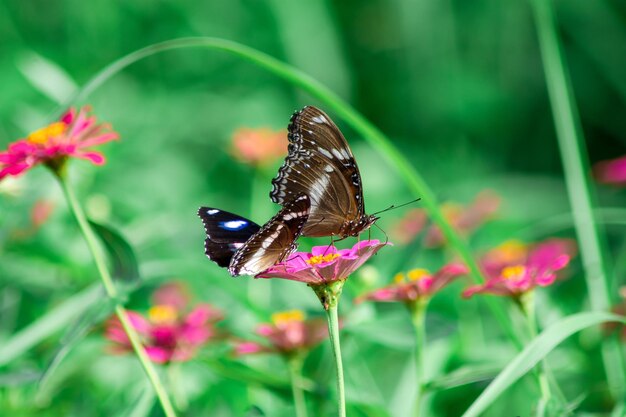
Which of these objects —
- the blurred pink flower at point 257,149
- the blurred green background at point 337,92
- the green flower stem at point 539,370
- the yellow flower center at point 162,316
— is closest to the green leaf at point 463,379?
the green flower stem at point 539,370

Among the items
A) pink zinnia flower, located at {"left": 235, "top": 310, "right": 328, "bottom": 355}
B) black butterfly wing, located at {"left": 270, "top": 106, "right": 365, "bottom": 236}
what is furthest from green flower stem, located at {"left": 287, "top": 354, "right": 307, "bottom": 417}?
black butterfly wing, located at {"left": 270, "top": 106, "right": 365, "bottom": 236}

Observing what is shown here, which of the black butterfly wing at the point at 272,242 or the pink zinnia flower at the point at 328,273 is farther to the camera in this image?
the black butterfly wing at the point at 272,242

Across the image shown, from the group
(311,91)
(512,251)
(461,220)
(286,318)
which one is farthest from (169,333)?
(461,220)

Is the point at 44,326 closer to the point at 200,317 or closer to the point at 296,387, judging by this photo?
the point at 200,317

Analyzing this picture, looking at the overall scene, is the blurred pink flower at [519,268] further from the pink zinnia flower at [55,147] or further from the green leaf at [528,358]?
the pink zinnia flower at [55,147]

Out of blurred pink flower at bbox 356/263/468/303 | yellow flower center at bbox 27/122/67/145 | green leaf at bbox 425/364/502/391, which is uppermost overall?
yellow flower center at bbox 27/122/67/145

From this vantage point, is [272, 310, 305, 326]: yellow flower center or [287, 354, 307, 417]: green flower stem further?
[272, 310, 305, 326]: yellow flower center

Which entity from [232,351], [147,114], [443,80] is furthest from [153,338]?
[443,80]

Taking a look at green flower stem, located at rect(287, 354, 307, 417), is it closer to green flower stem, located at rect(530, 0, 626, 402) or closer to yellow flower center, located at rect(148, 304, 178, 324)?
yellow flower center, located at rect(148, 304, 178, 324)
